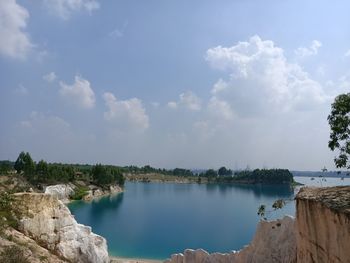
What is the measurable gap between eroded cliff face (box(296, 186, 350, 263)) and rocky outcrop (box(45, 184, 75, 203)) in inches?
3025

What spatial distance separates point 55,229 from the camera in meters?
28.0

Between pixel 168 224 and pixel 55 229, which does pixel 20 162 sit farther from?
pixel 55 229

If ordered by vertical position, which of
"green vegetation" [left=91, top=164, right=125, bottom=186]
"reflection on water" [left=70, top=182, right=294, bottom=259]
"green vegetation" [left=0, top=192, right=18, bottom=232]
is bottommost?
"reflection on water" [left=70, top=182, right=294, bottom=259]

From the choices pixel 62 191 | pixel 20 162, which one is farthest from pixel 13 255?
pixel 20 162

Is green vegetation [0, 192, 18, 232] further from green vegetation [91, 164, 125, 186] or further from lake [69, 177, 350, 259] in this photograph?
green vegetation [91, 164, 125, 186]

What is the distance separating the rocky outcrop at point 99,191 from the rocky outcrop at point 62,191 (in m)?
4.34

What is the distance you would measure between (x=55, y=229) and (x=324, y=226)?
20.4 m

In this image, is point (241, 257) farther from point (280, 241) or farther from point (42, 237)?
point (42, 237)

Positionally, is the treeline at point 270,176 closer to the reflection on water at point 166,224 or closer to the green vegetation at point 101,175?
the reflection on water at point 166,224

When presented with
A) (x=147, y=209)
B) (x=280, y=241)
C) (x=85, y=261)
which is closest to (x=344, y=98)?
(x=280, y=241)

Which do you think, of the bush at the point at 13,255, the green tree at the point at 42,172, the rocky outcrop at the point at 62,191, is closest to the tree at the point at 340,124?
the bush at the point at 13,255

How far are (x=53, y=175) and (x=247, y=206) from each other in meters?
47.3

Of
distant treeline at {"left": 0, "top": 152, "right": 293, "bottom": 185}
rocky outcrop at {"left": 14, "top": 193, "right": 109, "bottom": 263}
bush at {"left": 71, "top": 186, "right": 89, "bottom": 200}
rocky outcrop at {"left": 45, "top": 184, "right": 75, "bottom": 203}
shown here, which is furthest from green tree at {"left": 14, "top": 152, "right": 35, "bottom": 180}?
rocky outcrop at {"left": 14, "top": 193, "right": 109, "bottom": 263}

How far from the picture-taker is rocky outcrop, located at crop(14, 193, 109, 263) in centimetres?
2680
